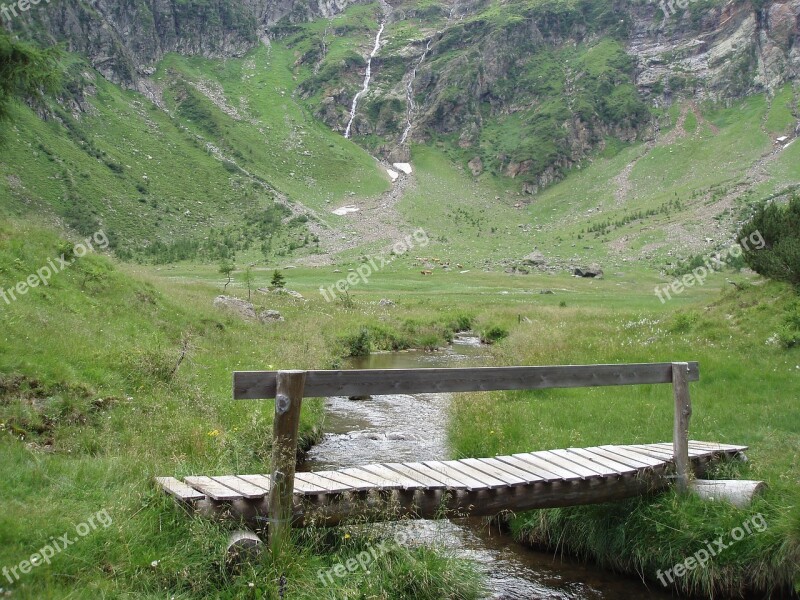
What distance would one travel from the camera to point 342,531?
280 inches

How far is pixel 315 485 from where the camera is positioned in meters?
7.13

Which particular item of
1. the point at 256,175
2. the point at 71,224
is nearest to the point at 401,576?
the point at 71,224

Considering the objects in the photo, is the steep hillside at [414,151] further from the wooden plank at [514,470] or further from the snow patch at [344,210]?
the wooden plank at [514,470]

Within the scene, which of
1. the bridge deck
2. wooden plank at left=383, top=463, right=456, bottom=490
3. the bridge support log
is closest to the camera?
the bridge deck

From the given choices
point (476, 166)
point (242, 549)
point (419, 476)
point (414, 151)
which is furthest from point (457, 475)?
point (414, 151)

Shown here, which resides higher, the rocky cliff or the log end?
the rocky cliff

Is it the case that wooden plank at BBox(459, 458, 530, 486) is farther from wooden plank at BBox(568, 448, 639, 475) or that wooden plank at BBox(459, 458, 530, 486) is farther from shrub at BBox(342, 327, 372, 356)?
shrub at BBox(342, 327, 372, 356)

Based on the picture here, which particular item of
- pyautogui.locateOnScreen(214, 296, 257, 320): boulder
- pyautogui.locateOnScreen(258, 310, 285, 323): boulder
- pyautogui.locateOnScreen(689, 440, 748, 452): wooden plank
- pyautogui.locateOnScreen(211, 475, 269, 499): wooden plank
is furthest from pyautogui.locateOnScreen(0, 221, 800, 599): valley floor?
pyautogui.locateOnScreen(258, 310, 285, 323): boulder

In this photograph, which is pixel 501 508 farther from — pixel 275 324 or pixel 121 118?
pixel 121 118

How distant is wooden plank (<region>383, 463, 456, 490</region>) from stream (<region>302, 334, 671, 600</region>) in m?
0.73

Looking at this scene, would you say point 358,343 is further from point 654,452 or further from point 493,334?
point 654,452

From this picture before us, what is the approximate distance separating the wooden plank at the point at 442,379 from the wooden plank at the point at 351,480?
51.5 inches

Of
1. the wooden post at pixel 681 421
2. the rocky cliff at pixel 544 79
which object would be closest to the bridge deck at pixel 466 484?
the wooden post at pixel 681 421

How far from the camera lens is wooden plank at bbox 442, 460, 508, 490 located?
25.0 feet
